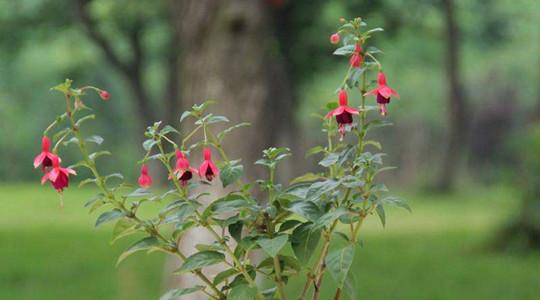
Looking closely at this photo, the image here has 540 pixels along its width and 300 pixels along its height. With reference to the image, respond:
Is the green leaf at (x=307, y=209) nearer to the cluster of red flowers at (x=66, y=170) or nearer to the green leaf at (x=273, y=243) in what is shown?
the green leaf at (x=273, y=243)

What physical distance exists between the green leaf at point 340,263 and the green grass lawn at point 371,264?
12.0ft

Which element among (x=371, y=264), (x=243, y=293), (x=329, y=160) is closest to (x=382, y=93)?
(x=329, y=160)

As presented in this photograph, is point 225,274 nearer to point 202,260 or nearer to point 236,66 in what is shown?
point 202,260

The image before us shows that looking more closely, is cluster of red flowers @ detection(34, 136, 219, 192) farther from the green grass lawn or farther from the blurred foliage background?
the green grass lawn

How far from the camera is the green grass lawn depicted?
722 cm

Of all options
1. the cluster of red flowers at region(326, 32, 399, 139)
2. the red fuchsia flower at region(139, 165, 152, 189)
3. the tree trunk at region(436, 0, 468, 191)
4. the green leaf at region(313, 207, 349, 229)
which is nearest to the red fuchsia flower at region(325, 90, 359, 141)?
the cluster of red flowers at region(326, 32, 399, 139)

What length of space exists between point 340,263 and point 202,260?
25cm

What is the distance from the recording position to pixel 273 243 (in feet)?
5.96

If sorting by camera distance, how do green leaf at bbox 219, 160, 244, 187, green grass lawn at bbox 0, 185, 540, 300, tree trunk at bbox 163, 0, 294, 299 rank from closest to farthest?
green leaf at bbox 219, 160, 244, 187
tree trunk at bbox 163, 0, 294, 299
green grass lawn at bbox 0, 185, 540, 300

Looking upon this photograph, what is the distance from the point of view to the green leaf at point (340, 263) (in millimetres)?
1826

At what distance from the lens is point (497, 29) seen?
15.0 m

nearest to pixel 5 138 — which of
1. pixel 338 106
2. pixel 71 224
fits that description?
pixel 71 224

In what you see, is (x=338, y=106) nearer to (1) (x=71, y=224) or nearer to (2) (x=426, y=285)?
(2) (x=426, y=285)

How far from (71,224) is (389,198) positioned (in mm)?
11654
